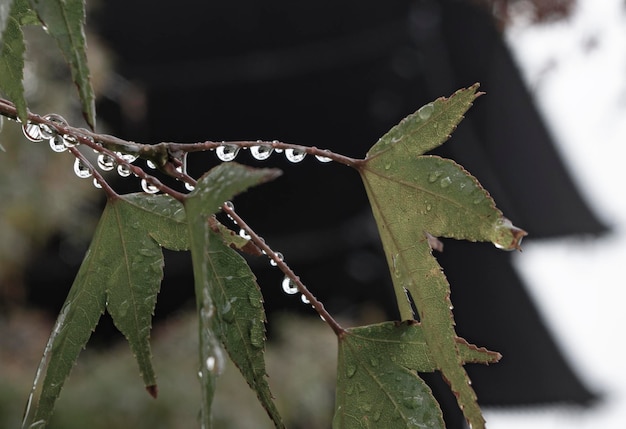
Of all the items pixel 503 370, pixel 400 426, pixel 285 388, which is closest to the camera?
pixel 400 426

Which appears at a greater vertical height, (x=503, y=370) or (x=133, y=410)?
(x=503, y=370)

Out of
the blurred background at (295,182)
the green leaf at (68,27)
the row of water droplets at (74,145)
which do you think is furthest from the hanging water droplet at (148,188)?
the blurred background at (295,182)

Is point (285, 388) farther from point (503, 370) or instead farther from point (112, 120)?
point (503, 370)

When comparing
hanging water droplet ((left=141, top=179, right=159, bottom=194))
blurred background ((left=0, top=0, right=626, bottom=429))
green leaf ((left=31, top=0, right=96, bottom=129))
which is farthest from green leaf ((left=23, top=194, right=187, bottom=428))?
blurred background ((left=0, top=0, right=626, bottom=429))

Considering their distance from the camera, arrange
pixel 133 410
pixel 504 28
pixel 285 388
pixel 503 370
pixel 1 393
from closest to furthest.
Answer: pixel 504 28 < pixel 1 393 < pixel 133 410 < pixel 285 388 < pixel 503 370

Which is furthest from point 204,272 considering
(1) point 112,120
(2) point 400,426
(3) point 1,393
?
(1) point 112,120

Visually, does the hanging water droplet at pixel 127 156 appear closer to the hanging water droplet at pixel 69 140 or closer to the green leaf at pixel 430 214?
the hanging water droplet at pixel 69 140

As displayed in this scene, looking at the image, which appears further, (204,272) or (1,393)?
(1,393)
